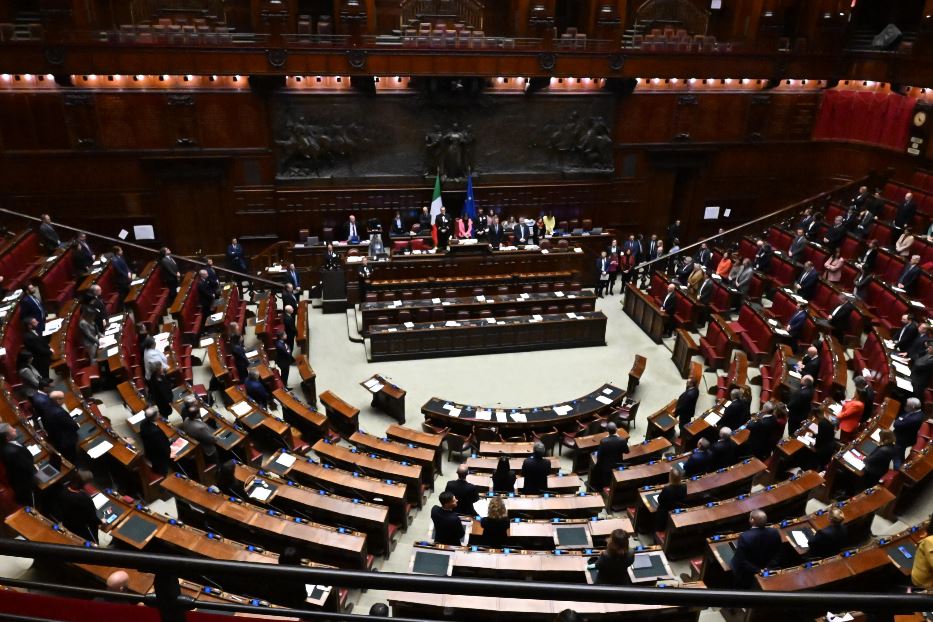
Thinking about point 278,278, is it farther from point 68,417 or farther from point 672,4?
point 672,4

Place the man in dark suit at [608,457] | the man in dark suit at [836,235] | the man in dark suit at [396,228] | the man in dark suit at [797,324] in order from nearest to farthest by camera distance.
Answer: the man in dark suit at [608,457]
the man in dark suit at [797,324]
the man in dark suit at [836,235]
the man in dark suit at [396,228]

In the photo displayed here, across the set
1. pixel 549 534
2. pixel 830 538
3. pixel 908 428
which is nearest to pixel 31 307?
pixel 549 534

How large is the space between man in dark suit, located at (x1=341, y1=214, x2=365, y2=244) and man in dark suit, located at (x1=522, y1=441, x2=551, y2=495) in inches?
385

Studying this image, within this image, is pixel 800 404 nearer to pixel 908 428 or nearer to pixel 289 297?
pixel 908 428

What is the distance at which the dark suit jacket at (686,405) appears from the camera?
32.2 ft

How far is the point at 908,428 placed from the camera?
7.92 metres

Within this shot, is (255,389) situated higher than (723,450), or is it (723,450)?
(723,450)

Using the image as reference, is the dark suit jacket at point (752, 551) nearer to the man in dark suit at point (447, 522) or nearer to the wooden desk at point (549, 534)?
the wooden desk at point (549, 534)

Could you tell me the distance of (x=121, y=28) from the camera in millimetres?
14102

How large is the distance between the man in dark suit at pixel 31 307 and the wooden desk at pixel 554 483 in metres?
6.85

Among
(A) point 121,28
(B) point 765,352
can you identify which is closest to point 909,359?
(B) point 765,352

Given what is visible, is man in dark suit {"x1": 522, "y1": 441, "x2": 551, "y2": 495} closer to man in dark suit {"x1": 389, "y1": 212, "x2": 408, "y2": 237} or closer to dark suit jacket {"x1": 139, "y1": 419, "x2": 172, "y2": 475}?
dark suit jacket {"x1": 139, "y1": 419, "x2": 172, "y2": 475}

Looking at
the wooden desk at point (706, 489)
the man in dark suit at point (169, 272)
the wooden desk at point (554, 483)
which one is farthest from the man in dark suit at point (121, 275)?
the wooden desk at point (706, 489)

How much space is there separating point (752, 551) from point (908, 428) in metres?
3.55
